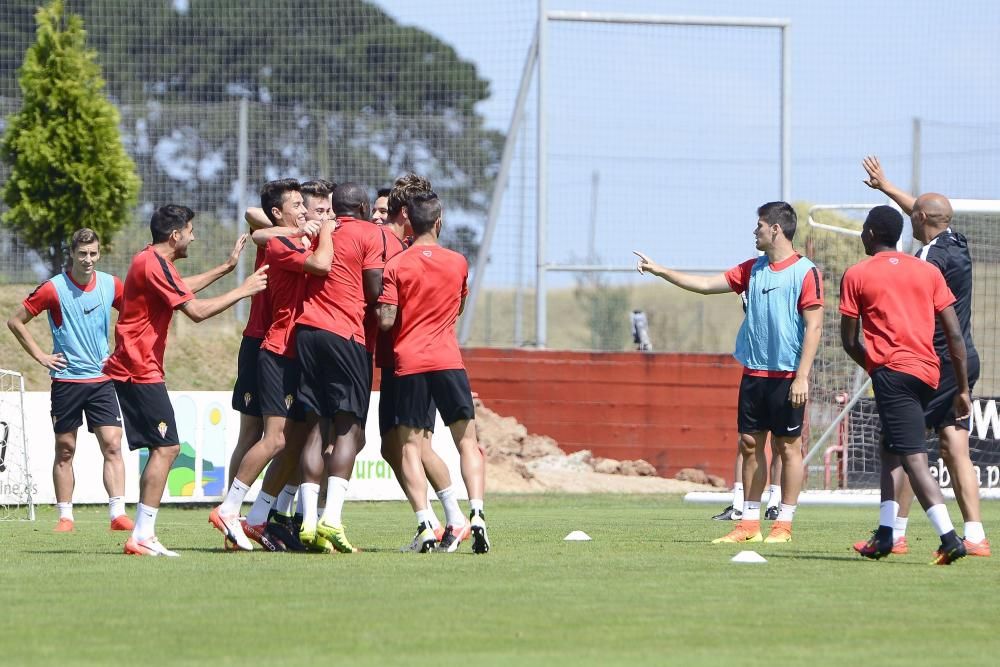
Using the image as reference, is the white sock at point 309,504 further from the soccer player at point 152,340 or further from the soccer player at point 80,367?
the soccer player at point 80,367

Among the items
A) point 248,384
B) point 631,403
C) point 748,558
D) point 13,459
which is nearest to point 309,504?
point 248,384

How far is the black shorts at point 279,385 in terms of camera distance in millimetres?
9484

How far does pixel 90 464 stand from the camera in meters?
16.8

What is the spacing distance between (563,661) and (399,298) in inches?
169

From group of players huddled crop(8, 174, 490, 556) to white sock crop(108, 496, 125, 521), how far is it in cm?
297

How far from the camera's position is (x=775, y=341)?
415 inches

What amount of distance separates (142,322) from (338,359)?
50.5 inches

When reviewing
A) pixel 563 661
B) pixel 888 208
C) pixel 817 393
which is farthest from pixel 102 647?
pixel 817 393

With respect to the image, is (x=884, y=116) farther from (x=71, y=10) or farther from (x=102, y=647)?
(x=102, y=647)

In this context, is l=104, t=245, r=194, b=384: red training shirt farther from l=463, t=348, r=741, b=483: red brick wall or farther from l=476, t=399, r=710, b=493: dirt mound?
l=463, t=348, r=741, b=483: red brick wall

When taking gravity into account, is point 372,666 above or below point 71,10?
below

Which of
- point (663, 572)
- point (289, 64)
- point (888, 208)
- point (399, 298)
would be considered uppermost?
point (289, 64)

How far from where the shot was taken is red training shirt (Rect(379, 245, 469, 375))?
30.8 ft

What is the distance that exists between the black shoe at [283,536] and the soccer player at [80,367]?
322 centimetres
